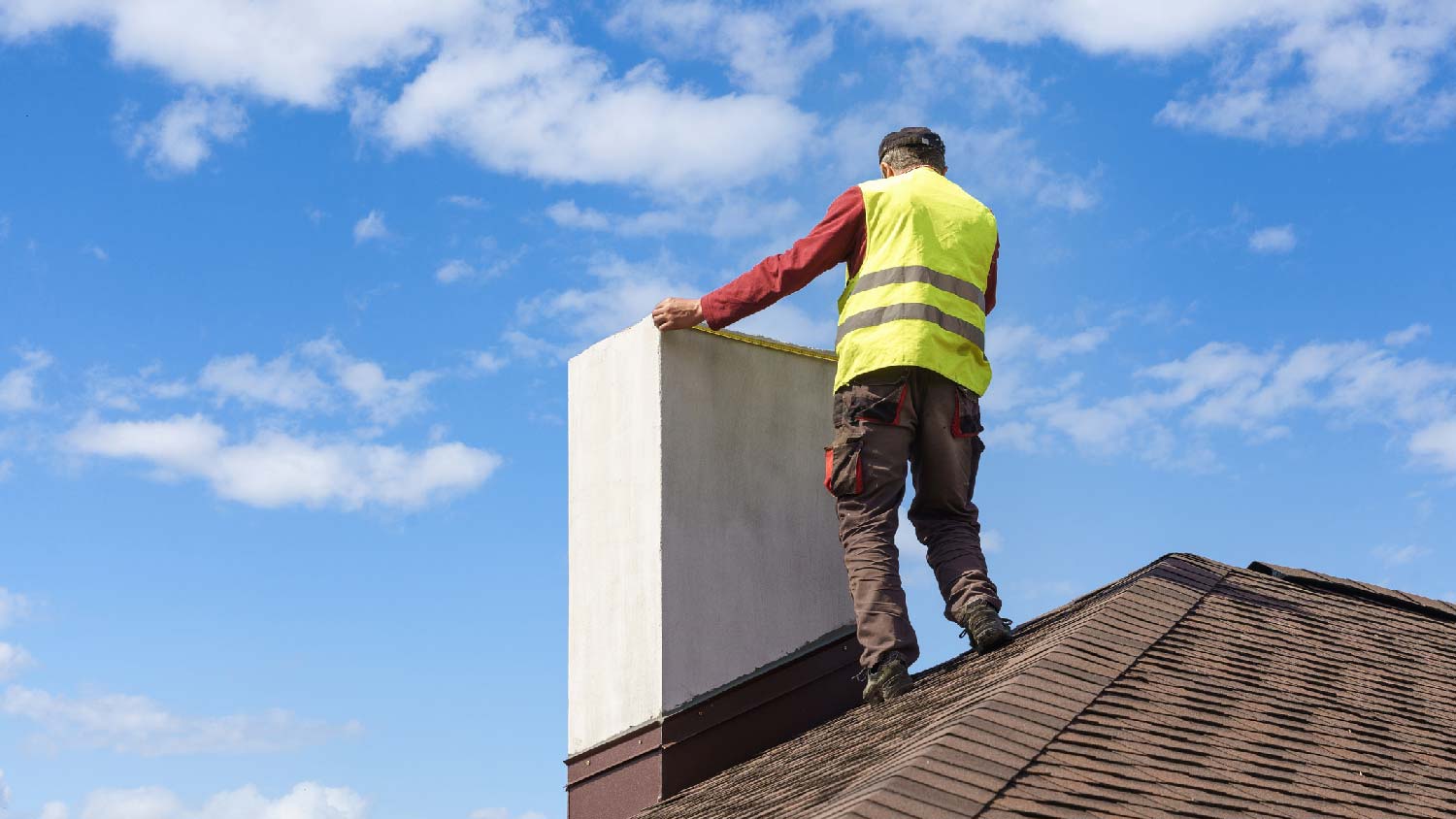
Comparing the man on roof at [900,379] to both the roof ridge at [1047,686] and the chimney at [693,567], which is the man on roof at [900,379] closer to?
the roof ridge at [1047,686]

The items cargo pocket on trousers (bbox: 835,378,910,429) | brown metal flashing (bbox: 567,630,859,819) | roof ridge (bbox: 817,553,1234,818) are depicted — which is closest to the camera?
roof ridge (bbox: 817,553,1234,818)

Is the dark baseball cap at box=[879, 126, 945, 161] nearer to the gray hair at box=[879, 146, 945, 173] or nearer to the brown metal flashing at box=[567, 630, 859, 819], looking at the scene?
the gray hair at box=[879, 146, 945, 173]

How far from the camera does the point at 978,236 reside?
6.24 meters

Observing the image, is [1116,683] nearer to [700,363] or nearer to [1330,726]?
[1330,726]

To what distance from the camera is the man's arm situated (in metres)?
6.18

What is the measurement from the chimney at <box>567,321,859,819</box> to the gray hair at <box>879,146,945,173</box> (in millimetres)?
954

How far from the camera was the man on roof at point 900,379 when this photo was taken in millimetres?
6004

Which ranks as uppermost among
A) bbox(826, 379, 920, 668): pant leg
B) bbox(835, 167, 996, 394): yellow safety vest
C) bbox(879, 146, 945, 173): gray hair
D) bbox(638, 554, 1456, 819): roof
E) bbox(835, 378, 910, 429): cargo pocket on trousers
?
bbox(879, 146, 945, 173): gray hair

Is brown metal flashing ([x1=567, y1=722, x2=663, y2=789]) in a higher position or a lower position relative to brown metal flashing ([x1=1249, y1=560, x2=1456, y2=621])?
lower

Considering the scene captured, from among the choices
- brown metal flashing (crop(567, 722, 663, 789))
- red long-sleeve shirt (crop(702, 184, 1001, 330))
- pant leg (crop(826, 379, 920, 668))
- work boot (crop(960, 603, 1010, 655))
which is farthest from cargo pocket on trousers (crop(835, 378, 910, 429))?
brown metal flashing (crop(567, 722, 663, 789))

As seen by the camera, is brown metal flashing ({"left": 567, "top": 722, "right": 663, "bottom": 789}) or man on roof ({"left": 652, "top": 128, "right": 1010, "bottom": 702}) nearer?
man on roof ({"left": 652, "top": 128, "right": 1010, "bottom": 702})

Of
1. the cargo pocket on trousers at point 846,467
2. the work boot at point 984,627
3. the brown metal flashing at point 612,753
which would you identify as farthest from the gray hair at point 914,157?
the brown metal flashing at point 612,753

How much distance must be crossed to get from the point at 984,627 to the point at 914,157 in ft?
5.99

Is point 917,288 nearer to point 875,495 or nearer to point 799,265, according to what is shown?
point 799,265
